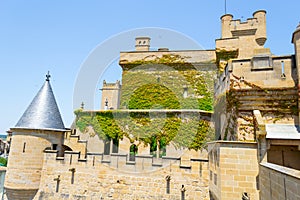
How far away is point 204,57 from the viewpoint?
17688mm

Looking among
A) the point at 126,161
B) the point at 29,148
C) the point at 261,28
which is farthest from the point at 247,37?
the point at 29,148

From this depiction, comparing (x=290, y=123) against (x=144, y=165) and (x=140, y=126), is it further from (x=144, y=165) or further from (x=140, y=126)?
(x=140, y=126)

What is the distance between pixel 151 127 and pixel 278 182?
9454 millimetres

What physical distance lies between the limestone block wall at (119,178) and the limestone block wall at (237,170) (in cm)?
252

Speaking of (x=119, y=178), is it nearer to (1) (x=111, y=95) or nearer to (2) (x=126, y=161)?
(2) (x=126, y=161)

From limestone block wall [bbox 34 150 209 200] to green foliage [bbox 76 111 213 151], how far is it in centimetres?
292

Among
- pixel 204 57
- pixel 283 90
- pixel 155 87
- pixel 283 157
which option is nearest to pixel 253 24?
pixel 204 57

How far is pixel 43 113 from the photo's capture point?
11.9 meters

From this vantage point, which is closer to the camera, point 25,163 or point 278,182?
point 278,182

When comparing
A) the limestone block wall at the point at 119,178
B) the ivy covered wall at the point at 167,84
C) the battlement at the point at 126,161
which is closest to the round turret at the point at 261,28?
the ivy covered wall at the point at 167,84

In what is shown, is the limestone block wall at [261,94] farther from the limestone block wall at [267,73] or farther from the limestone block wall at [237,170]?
the limestone block wall at [237,170]

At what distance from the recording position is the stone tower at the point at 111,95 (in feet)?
101

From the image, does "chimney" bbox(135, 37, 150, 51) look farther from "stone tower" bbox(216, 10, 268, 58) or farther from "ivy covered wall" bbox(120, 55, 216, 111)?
"stone tower" bbox(216, 10, 268, 58)

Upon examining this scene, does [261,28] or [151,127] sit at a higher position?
[261,28]
